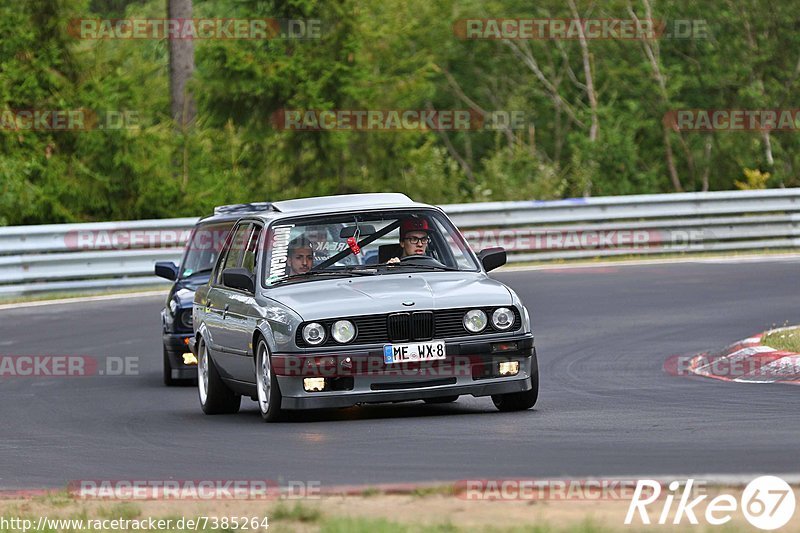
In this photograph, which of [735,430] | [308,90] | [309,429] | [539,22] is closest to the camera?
[735,430]

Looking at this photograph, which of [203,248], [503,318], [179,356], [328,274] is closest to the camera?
[503,318]

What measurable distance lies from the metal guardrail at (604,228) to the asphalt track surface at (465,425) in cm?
672

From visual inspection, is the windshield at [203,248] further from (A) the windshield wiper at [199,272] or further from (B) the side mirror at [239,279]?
(B) the side mirror at [239,279]

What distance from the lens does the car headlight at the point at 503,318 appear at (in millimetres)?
11242

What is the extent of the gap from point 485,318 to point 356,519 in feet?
14.3

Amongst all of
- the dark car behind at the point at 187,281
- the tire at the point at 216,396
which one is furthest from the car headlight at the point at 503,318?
the dark car behind at the point at 187,281

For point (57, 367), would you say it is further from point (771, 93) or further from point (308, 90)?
point (771, 93)

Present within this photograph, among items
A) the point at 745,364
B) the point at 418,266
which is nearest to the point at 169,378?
the point at 418,266

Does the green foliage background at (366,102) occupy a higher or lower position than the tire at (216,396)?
higher

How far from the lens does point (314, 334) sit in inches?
435

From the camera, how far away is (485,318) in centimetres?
1121

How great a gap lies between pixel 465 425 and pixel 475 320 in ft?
2.86

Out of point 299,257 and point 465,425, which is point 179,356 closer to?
point 299,257

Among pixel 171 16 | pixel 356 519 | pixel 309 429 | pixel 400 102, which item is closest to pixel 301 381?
pixel 309 429
